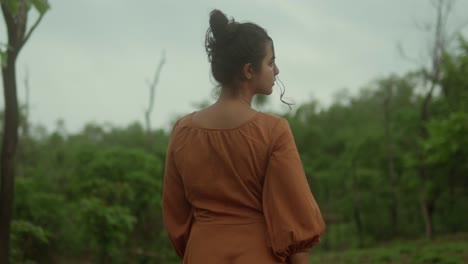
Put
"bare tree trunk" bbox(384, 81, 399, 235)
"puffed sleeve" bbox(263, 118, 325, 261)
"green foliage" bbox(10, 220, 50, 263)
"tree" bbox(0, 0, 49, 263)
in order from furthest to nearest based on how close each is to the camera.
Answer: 1. "bare tree trunk" bbox(384, 81, 399, 235)
2. "green foliage" bbox(10, 220, 50, 263)
3. "tree" bbox(0, 0, 49, 263)
4. "puffed sleeve" bbox(263, 118, 325, 261)

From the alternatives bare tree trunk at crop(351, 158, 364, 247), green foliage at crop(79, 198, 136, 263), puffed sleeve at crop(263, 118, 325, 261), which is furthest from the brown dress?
bare tree trunk at crop(351, 158, 364, 247)

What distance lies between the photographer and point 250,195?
77.0 inches

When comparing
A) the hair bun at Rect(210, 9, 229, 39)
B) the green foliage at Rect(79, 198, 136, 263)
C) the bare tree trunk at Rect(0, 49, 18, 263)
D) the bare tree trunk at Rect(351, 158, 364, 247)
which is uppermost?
the hair bun at Rect(210, 9, 229, 39)

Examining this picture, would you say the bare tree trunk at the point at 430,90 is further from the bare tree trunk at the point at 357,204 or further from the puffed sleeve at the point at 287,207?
the puffed sleeve at the point at 287,207

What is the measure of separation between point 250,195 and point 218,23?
53 centimetres

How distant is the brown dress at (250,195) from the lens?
1.91m

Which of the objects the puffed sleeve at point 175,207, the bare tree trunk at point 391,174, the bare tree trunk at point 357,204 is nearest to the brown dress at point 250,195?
the puffed sleeve at point 175,207

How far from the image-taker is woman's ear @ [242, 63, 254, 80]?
1.99 metres

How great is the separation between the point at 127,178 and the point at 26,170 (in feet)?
23.8

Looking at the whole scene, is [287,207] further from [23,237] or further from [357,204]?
[357,204]

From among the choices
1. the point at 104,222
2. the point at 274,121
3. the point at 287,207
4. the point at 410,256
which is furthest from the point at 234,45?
the point at 410,256

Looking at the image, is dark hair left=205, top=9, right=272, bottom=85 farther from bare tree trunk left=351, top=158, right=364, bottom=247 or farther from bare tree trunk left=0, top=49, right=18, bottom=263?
bare tree trunk left=351, top=158, right=364, bottom=247

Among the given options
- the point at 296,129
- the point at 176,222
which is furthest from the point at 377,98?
the point at 176,222

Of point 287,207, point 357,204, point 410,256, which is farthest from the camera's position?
point 357,204
